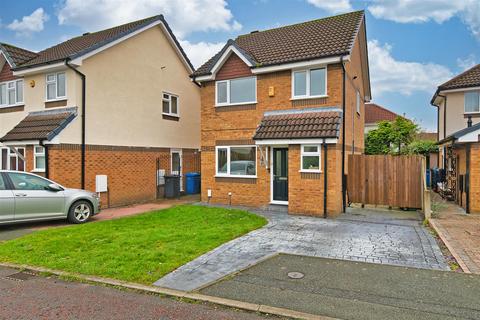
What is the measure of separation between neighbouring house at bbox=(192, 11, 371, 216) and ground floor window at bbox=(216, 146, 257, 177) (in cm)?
A: 4

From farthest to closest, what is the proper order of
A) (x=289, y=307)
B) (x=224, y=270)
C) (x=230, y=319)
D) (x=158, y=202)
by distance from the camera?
1. (x=158, y=202)
2. (x=224, y=270)
3. (x=289, y=307)
4. (x=230, y=319)

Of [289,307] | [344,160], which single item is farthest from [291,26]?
[289,307]

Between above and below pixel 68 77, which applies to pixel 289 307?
below

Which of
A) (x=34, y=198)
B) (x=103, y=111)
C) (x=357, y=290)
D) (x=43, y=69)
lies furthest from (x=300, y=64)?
(x=43, y=69)

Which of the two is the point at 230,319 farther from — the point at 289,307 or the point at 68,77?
the point at 68,77

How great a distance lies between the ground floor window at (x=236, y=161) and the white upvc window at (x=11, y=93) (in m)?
8.95

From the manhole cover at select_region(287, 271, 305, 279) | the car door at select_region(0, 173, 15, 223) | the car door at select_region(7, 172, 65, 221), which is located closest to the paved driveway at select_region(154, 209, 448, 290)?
the manhole cover at select_region(287, 271, 305, 279)

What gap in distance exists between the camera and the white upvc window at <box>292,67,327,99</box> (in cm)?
1253

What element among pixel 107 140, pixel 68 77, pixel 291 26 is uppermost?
pixel 291 26

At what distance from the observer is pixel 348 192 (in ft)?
43.9

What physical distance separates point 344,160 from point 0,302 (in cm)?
1098

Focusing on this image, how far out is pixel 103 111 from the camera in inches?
559

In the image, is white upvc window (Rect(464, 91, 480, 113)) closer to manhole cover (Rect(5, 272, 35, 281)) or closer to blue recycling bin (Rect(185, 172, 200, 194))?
blue recycling bin (Rect(185, 172, 200, 194))

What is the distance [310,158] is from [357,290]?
23.2 feet
